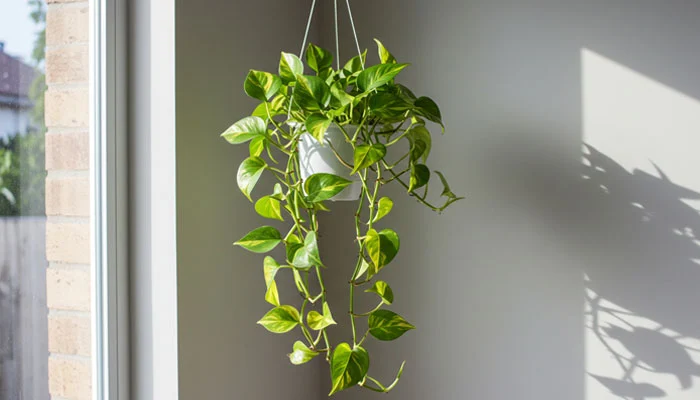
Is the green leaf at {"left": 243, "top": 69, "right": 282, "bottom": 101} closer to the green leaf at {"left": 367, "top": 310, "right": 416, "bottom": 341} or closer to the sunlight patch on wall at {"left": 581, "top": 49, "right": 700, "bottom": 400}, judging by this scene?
the green leaf at {"left": 367, "top": 310, "right": 416, "bottom": 341}

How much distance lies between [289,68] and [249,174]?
19 centimetres

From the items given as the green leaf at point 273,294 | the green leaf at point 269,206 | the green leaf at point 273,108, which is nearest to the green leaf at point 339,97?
the green leaf at point 273,108

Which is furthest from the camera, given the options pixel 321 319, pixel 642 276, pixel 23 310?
pixel 642 276

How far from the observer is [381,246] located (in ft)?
3.08

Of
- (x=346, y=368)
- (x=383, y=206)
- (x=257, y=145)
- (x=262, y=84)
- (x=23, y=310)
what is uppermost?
(x=262, y=84)

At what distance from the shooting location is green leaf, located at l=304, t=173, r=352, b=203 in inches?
36.4

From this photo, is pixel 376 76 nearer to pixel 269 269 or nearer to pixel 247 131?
pixel 247 131

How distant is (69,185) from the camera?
100 centimetres

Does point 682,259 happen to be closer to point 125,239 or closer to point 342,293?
point 342,293

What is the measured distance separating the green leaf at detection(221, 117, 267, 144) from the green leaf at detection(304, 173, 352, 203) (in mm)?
128

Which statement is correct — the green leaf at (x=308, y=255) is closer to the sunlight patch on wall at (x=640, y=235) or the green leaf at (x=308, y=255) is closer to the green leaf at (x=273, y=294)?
the green leaf at (x=273, y=294)

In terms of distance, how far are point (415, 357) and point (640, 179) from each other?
0.71 meters

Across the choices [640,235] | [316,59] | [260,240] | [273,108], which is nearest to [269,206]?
[260,240]

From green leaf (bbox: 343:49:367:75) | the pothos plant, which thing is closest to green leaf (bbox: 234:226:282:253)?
the pothos plant
